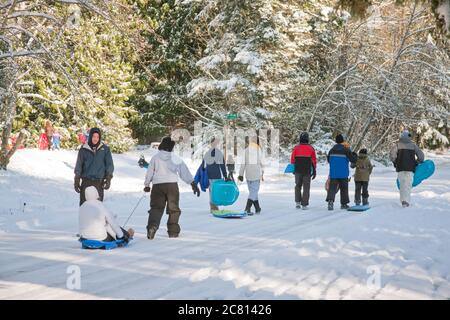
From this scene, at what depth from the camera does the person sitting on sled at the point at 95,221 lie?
30.8ft

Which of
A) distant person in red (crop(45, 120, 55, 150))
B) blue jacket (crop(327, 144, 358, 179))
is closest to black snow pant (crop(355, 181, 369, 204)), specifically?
blue jacket (crop(327, 144, 358, 179))

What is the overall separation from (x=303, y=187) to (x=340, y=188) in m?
1.06

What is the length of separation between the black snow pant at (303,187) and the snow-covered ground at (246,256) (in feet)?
1.59

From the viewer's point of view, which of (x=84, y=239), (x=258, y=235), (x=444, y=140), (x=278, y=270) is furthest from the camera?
(x=444, y=140)

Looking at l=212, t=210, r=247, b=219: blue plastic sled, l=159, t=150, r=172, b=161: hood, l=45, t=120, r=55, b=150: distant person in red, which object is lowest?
l=212, t=210, r=247, b=219: blue plastic sled

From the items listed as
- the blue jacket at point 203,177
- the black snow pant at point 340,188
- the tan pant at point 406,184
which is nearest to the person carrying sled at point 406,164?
the tan pant at point 406,184

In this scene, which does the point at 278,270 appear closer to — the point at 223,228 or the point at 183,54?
the point at 223,228

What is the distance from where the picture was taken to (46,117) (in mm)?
28891

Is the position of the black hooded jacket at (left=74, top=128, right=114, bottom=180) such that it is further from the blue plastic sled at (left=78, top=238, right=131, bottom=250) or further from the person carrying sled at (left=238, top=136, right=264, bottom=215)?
the person carrying sled at (left=238, top=136, right=264, bottom=215)

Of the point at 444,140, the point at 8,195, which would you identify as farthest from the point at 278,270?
the point at 444,140

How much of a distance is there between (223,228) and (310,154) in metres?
5.00

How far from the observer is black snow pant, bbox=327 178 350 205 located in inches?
619

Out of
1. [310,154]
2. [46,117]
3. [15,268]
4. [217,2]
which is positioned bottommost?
[15,268]

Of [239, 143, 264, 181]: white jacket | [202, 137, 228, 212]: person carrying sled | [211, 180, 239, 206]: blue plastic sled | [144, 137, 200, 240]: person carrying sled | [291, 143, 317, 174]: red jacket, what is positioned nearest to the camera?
[144, 137, 200, 240]: person carrying sled
